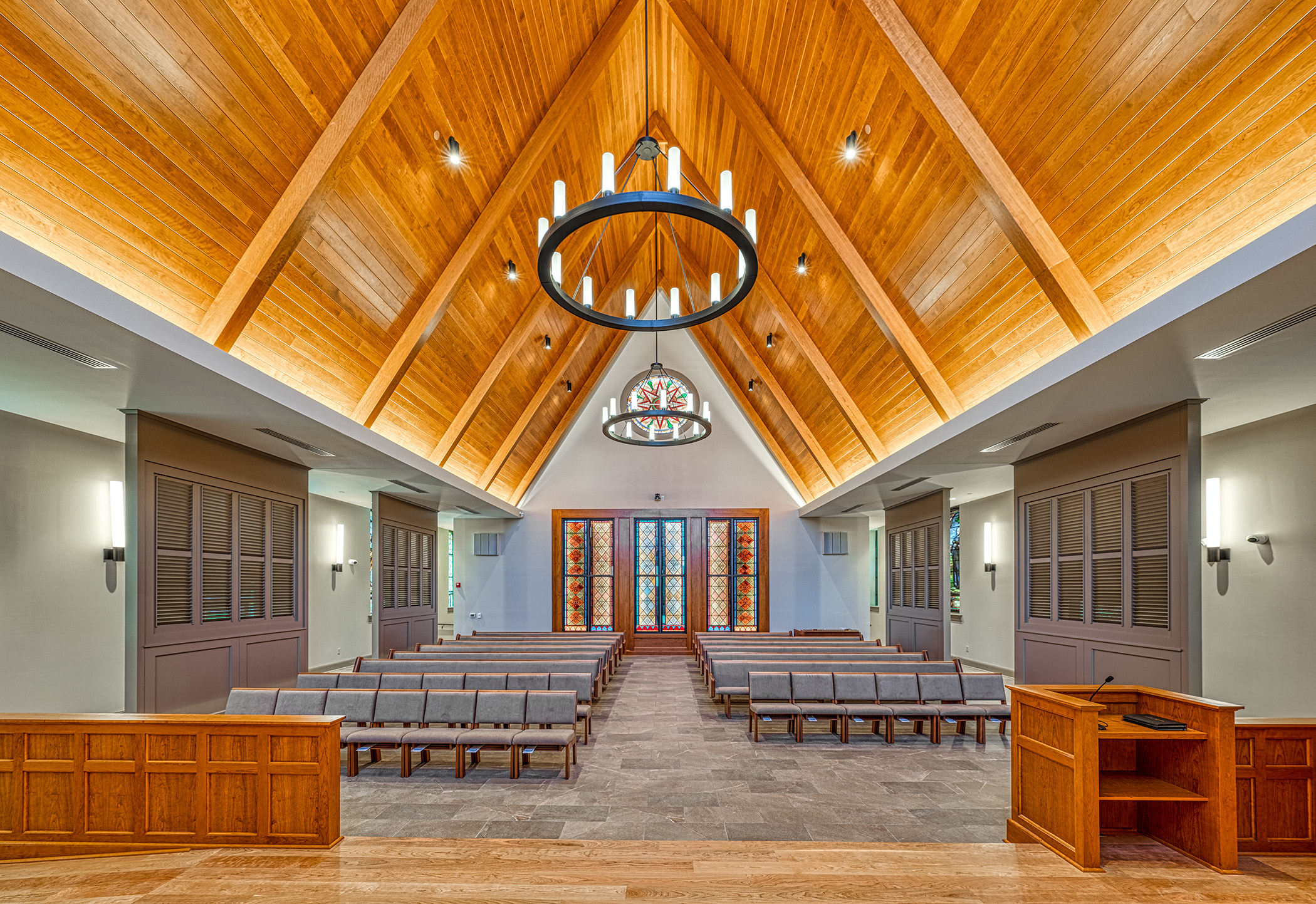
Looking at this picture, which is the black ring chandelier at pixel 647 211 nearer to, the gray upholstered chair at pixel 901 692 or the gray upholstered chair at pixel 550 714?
the gray upholstered chair at pixel 550 714

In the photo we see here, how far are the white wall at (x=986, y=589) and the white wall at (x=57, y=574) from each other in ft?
38.2

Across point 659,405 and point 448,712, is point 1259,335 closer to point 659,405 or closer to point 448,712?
point 448,712

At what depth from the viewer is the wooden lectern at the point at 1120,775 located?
11.9 ft

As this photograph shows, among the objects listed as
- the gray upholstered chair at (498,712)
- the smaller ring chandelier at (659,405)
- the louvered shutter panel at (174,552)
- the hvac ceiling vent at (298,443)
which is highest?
the smaller ring chandelier at (659,405)

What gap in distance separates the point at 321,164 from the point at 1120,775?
250 inches

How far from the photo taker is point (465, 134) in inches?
254

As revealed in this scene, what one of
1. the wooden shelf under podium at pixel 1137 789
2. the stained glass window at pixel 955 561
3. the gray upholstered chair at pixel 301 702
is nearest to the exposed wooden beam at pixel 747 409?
the stained glass window at pixel 955 561

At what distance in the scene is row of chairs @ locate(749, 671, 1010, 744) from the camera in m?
7.19

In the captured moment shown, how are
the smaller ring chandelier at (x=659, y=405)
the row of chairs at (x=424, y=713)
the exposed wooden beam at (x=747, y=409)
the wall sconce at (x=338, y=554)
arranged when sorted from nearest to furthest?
the row of chairs at (x=424, y=713)
the wall sconce at (x=338, y=554)
the exposed wooden beam at (x=747, y=409)
the smaller ring chandelier at (x=659, y=405)

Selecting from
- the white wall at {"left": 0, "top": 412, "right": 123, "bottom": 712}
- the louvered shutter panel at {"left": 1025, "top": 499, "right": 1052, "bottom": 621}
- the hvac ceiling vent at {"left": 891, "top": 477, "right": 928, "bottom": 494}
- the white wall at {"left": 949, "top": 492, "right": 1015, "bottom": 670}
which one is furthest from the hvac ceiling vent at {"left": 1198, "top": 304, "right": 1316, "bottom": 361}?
the white wall at {"left": 0, "top": 412, "right": 123, "bottom": 712}

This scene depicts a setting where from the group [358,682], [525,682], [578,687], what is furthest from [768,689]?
[358,682]

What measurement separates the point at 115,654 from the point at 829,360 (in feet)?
29.6

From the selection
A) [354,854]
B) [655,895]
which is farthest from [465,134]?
[655,895]

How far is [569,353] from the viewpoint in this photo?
11633 mm
